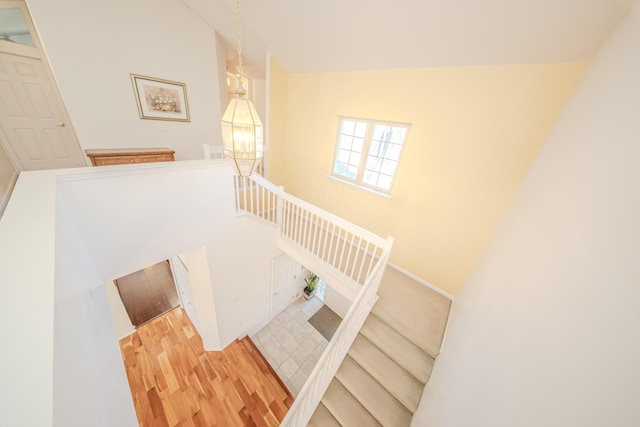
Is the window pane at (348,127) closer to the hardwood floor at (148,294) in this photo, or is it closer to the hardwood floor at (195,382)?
the hardwood floor at (195,382)

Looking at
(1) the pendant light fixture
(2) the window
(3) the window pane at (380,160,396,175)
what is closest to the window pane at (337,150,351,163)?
(2) the window

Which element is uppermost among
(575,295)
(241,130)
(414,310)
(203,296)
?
(241,130)

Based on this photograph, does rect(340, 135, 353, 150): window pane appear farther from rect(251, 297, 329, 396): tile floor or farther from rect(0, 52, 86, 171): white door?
rect(0, 52, 86, 171): white door

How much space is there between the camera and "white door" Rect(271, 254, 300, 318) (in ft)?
14.0

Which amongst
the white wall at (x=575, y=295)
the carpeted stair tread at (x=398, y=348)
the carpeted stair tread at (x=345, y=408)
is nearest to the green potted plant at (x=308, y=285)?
the carpeted stair tread at (x=398, y=348)

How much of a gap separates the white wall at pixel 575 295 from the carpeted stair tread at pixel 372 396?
65cm

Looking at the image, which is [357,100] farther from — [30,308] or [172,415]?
[172,415]

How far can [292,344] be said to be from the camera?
4.21 metres

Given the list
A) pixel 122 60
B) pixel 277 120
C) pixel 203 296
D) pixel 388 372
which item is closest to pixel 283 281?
pixel 203 296

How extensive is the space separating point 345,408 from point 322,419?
218mm

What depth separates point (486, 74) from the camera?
6.46 feet

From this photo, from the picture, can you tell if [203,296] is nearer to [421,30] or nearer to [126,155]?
[126,155]

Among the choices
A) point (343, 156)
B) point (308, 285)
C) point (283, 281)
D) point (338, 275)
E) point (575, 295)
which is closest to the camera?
point (575, 295)

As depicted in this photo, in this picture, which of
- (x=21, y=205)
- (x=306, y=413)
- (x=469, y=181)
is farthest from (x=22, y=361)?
(x=469, y=181)
